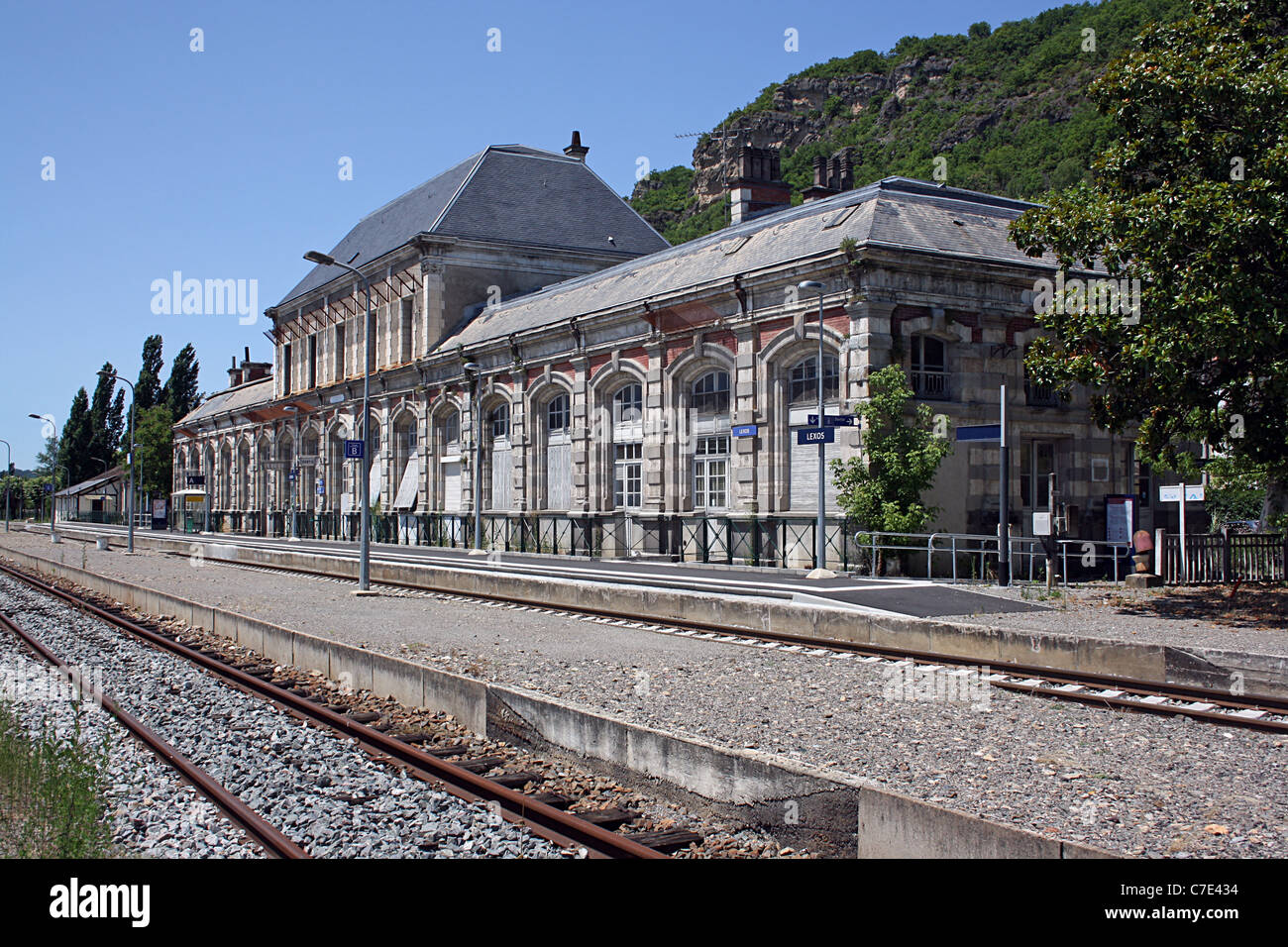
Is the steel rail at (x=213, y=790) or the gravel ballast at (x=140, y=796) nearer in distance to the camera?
the steel rail at (x=213, y=790)

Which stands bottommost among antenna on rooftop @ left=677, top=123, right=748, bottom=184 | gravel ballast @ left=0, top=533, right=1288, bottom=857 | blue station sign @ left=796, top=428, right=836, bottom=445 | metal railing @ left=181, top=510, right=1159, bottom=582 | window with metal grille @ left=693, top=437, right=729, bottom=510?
gravel ballast @ left=0, top=533, right=1288, bottom=857

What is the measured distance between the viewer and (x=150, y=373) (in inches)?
4294

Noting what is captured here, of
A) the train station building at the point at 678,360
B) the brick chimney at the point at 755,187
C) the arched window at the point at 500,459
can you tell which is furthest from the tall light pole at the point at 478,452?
the brick chimney at the point at 755,187

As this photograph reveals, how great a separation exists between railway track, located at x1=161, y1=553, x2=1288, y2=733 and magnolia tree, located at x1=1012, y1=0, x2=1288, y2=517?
609cm

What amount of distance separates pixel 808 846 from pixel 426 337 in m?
43.4

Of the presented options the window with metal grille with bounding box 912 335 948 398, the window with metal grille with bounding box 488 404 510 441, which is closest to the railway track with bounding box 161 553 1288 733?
the window with metal grille with bounding box 912 335 948 398

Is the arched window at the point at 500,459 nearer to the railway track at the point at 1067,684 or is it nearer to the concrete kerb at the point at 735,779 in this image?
the railway track at the point at 1067,684

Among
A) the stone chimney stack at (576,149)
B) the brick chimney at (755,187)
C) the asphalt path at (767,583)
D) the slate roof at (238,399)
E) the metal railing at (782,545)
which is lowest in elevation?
the asphalt path at (767,583)

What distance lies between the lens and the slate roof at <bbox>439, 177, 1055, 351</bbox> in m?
28.0

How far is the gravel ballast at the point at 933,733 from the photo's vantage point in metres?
6.90

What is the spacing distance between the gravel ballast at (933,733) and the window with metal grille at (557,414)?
21.0 m

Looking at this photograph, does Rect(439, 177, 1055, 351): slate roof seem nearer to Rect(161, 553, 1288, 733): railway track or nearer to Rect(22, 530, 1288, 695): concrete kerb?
Rect(22, 530, 1288, 695): concrete kerb
